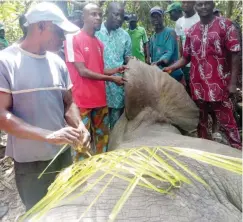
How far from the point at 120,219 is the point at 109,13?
3152 mm

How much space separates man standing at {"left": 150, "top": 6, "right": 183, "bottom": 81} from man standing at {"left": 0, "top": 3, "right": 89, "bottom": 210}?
6.48 ft

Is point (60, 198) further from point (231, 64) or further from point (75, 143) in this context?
point (231, 64)

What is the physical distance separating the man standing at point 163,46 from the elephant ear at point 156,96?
3.37 ft

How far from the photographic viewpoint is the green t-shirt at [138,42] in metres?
4.72

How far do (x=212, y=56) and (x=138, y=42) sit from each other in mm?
1650

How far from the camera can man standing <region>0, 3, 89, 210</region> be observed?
Answer: 2.05 meters

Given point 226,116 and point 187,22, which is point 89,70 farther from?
point 187,22

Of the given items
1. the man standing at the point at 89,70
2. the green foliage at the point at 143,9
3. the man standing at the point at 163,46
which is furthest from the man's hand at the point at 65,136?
the green foliage at the point at 143,9

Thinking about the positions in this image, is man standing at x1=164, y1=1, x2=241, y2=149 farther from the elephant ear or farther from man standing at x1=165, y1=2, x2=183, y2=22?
man standing at x1=165, y1=2, x2=183, y2=22

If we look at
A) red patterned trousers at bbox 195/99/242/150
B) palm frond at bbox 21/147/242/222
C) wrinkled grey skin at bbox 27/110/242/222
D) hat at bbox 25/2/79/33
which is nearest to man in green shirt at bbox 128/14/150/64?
red patterned trousers at bbox 195/99/242/150

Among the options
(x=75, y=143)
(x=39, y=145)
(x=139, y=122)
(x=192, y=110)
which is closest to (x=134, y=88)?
(x=139, y=122)

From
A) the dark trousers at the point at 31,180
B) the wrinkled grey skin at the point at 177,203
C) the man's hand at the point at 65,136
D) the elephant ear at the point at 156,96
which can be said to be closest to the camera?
the wrinkled grey skin at the point at 177,203

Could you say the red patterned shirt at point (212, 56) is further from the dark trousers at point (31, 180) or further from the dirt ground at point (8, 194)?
the dirt ground at point (8, 194)

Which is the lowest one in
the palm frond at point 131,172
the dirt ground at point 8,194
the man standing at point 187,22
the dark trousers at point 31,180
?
the dirt ground at point 8,194
